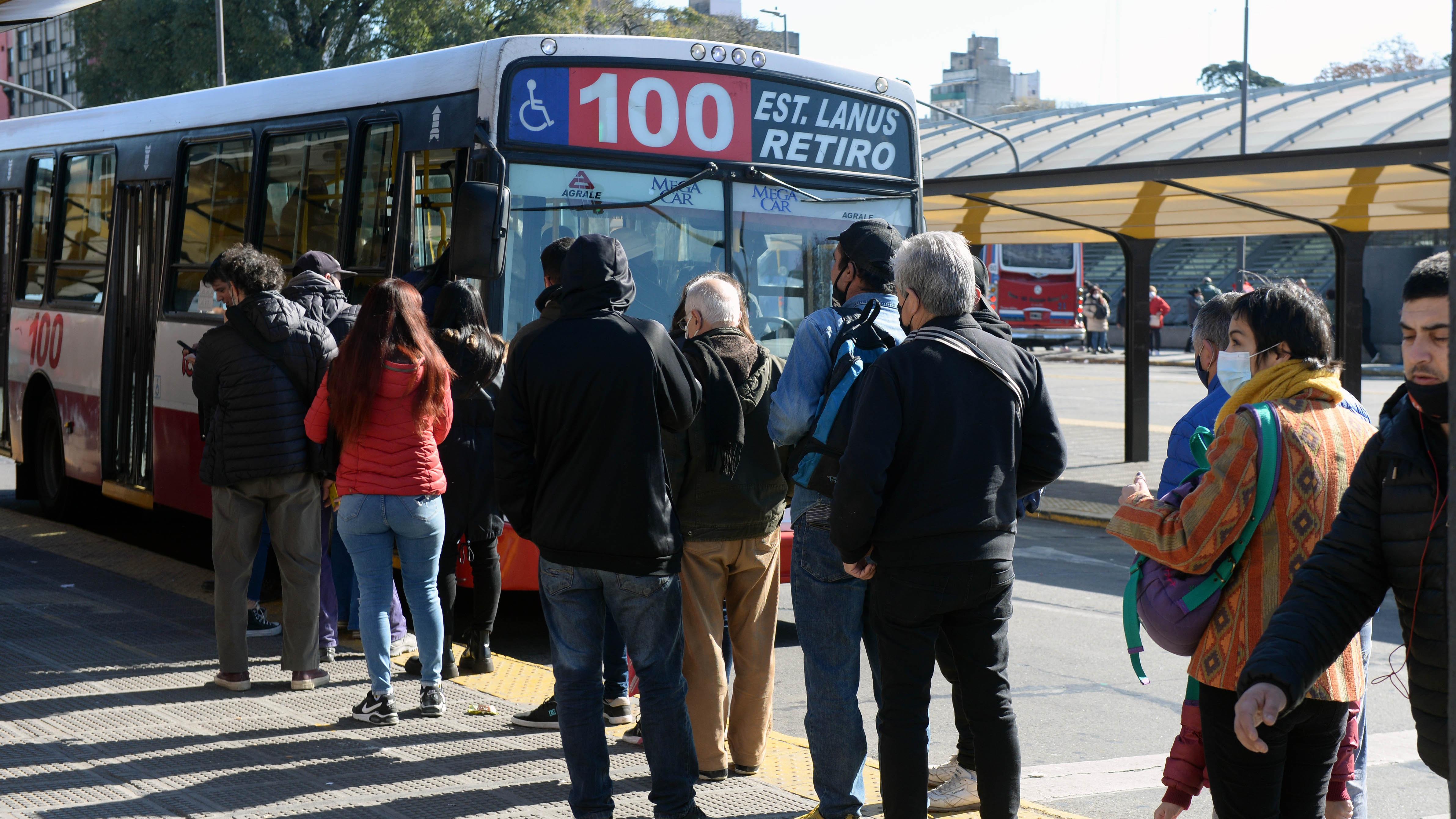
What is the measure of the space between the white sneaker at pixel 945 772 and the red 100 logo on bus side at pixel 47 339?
28.0ft

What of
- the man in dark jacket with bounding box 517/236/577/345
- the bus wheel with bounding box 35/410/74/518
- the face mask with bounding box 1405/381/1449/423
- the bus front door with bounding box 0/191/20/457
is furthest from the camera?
the bus front door with bounding box 0/191/20/457

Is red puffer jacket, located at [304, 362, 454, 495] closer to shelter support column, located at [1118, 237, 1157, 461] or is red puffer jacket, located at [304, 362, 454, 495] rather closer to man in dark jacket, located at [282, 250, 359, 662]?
man in dark jacket, located at [282, 250, 359, 662]

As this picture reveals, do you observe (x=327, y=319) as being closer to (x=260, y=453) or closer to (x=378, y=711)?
(x=260, y=453)

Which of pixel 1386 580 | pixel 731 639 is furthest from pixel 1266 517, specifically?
pixel 731 639

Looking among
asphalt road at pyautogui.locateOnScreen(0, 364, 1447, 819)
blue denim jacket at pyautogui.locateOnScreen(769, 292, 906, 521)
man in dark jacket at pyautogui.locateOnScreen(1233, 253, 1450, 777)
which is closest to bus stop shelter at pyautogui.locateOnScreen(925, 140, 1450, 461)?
asphalt road at pyautogui.locateOnScreen(0, 364, 1447, 819)

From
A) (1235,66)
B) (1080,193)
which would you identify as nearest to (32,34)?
(1235,66)

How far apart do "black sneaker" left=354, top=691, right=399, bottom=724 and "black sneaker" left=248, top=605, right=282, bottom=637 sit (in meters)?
1.76

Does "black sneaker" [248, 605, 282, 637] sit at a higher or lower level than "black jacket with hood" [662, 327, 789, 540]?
lower

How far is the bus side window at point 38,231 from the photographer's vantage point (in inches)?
455

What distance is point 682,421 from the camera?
449cm

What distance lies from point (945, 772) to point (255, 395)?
321 cm

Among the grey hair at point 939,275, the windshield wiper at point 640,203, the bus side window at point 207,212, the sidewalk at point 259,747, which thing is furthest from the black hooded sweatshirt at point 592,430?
the bus side window at point 207,212

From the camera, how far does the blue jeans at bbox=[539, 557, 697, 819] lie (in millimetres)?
4359

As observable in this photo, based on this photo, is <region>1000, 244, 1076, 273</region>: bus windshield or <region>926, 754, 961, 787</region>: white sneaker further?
<region>1000, 244, 1076, 273</region>: bus windshield
